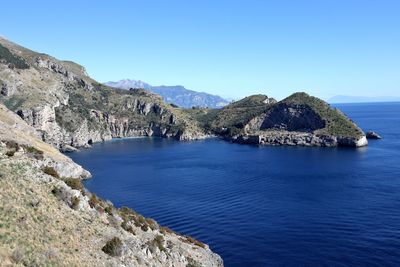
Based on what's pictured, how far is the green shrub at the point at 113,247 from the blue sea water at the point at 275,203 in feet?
96.3

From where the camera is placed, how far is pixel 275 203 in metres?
110

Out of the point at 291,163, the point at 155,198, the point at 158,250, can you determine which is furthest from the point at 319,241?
the point at 291,163

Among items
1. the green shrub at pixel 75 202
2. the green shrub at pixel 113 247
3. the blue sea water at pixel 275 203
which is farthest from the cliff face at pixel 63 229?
the blue sea water at pixel 275 203

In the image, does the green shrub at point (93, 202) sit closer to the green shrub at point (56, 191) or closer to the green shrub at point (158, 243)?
the green shrub at point (56, 191)

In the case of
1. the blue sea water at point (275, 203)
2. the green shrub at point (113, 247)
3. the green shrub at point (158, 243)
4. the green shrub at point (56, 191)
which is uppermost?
the green shrub at point (56, 191)

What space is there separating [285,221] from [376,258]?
2489cm

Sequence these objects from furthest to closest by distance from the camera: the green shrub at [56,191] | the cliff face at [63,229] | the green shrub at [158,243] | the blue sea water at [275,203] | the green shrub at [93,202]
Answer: the blue sea water at [275,203]
the green shrub at [93,202]
the green shrub at [158,243]
the green shrub at [56,191]
the cliff face at [63,229]

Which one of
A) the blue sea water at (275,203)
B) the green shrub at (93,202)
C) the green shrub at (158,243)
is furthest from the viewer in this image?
the blue sea water at (275,203)

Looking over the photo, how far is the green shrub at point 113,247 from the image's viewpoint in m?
44.9

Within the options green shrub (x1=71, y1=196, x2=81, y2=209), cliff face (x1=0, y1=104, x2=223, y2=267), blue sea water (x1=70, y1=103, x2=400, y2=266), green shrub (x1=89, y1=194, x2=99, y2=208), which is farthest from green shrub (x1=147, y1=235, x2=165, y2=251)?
blue sea water (x1=70, y1=103, x2=400, y2=266)

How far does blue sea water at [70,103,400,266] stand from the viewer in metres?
75.8

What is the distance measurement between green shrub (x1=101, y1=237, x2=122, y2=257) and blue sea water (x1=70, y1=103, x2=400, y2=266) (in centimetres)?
2935

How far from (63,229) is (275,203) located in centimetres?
7532

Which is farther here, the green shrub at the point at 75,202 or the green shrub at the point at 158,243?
the green shrub at the point at 158,243
